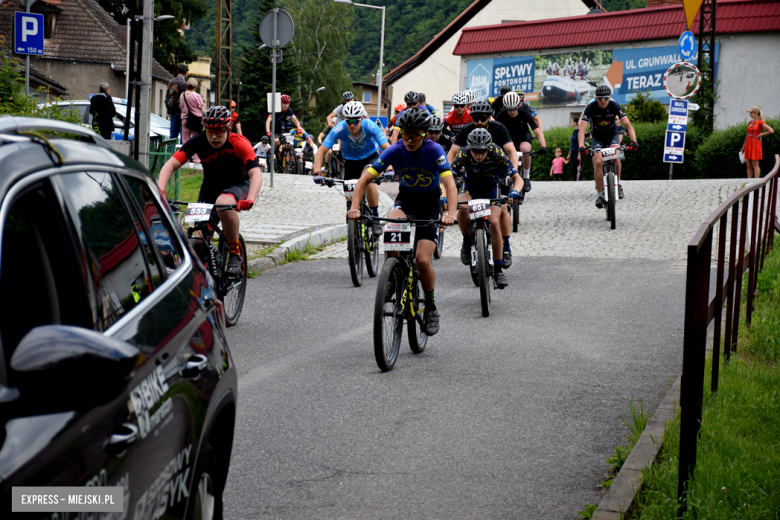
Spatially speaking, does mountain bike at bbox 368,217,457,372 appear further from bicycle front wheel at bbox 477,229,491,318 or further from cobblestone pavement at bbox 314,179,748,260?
cobblestone pavement at bbox 314,179,748,260

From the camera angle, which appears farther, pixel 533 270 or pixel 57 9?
pixel 57 9

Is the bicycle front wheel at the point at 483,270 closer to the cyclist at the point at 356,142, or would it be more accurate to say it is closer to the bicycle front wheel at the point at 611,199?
the cyclist at the point at 356,142

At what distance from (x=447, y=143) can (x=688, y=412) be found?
12.8m

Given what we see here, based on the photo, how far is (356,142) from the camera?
40.9ft

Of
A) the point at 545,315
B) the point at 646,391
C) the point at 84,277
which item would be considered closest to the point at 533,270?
the point at 545,315

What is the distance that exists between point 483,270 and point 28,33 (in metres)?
9.47

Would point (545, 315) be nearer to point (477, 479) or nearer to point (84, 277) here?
point (477, 479)

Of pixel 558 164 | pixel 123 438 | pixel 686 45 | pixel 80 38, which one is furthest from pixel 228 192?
pixel 80 38

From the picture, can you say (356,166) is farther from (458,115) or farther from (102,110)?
(102,110)

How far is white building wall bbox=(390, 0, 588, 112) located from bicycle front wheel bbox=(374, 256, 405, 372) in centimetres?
4956

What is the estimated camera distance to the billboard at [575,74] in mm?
38094

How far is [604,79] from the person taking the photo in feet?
131

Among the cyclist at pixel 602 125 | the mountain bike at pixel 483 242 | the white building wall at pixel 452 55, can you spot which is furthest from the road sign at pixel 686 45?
the white building wall at pixel 452 55

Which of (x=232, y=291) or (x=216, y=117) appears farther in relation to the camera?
(x=232, y=291)
